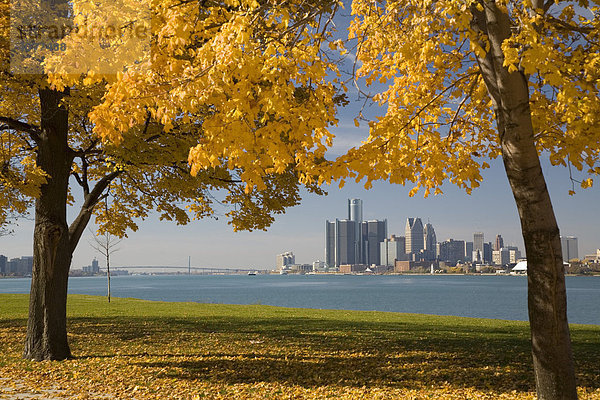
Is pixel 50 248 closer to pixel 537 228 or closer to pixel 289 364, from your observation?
pixel 289 364

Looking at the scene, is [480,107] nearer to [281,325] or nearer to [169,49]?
[169,49]

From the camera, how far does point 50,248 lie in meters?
10.0

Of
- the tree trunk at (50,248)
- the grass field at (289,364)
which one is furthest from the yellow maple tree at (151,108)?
the grass field at (289,364)

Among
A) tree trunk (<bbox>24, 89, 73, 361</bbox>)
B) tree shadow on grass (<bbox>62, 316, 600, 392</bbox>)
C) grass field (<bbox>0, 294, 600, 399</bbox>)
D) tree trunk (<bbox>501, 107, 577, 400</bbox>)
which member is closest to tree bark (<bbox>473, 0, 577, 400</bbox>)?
tree trunk (<bbox>501, 107, 577, 400</bbox>)

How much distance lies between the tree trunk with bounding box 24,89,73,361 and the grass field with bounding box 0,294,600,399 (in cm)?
50

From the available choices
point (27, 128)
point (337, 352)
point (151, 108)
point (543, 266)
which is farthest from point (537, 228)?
point (27, 128)

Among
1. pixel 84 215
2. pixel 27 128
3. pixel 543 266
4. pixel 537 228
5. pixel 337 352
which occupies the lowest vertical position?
pixel 337 352

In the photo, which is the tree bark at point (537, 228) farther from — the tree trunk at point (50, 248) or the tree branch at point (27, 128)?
the tree branch at point (27, 128)

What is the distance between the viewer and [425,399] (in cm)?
693

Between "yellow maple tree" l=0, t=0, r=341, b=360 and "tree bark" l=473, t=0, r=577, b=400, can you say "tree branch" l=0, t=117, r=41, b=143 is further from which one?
"tree bark" l=473, t=0, r=577, b=400

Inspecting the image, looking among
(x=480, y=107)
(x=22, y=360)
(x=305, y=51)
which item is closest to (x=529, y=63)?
(x=305, y=51)

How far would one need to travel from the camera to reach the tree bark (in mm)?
5359

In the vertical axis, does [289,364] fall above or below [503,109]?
below

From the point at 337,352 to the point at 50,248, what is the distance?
634 cm
